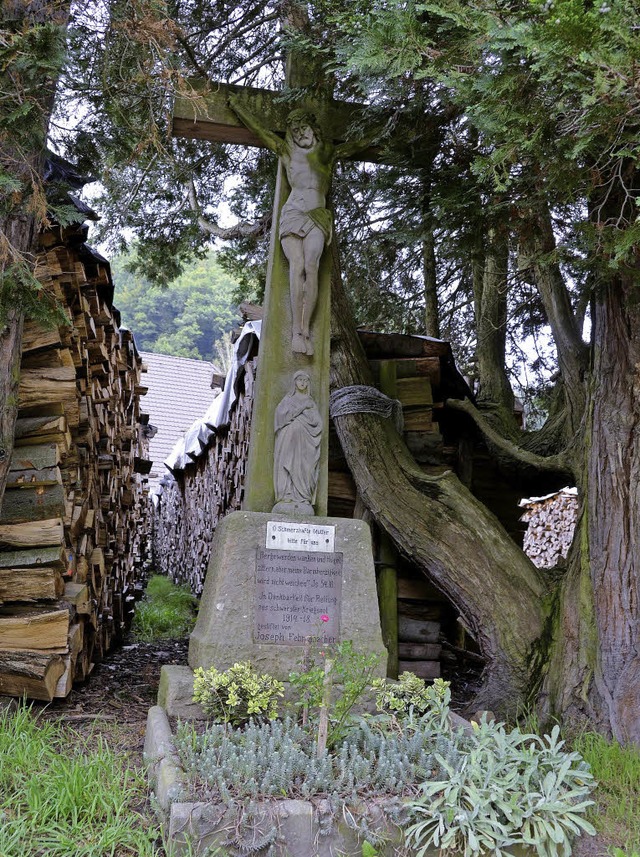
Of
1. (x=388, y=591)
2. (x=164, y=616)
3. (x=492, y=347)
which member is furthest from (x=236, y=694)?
(x=164, y=616)

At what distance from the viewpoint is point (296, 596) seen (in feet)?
13.3

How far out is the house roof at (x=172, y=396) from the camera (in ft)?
71.1

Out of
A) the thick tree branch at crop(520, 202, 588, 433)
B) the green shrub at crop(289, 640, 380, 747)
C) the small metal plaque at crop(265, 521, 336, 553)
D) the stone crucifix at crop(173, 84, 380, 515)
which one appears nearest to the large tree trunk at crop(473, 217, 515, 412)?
the thick tree branch at crop(520, 202, 588, 433)

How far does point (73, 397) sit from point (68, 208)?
1.34m

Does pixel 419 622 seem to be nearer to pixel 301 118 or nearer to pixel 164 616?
pixel 164 616

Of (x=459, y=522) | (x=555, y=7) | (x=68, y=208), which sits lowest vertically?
(x=459, y=522)

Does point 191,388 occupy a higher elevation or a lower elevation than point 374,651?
higher

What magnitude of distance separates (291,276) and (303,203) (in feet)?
1.61

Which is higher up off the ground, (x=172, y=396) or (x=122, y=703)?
(x=172, y=396)

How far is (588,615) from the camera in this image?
4.18 meters

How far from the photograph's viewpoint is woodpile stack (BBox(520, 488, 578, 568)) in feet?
34.9

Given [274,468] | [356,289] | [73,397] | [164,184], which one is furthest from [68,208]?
[356,289]

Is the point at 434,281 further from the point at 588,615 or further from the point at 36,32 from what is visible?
the point at 36,32

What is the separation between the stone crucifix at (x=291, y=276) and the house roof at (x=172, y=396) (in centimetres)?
1592
